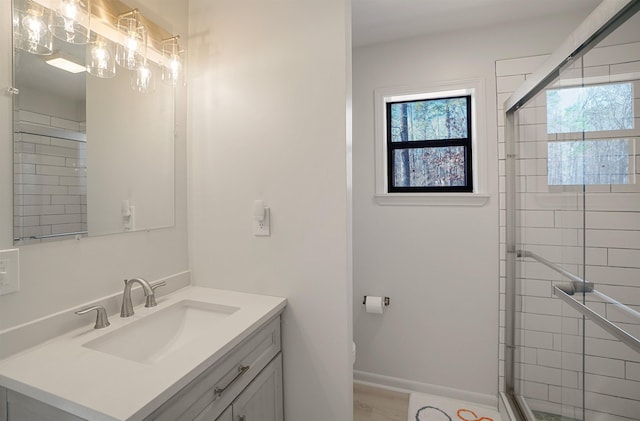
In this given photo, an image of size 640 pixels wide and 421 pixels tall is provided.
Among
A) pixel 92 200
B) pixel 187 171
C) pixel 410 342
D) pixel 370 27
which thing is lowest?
pixel 410 342

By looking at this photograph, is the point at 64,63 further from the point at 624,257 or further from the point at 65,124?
the point at 624,257

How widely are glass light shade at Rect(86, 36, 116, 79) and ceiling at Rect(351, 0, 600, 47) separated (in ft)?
4.31

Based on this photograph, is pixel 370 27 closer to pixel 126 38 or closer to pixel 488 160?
pixel 488 160

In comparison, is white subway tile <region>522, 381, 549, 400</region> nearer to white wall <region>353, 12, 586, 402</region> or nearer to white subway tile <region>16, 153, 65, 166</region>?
white wall <region>353, 12, 586, 402</region>

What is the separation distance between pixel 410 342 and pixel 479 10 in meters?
2.25

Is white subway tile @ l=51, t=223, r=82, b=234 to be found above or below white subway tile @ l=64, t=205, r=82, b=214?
below

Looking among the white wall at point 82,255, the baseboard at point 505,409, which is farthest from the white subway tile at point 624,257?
the white wall at point 82,255

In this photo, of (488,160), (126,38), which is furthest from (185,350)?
(488,160)

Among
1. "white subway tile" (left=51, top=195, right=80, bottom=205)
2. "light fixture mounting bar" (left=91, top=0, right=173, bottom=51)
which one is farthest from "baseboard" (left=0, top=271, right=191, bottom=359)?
"light fixture mounting bar" (left=91, top=0, right=173, bottom=51)

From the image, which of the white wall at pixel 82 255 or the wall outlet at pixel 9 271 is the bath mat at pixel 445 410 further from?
the wall outlet at pixel 9 271

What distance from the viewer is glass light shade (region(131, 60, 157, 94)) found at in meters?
1.33

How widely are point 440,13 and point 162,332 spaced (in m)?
2.34

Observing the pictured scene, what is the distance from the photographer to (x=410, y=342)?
2178mm

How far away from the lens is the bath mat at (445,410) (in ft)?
6.20
